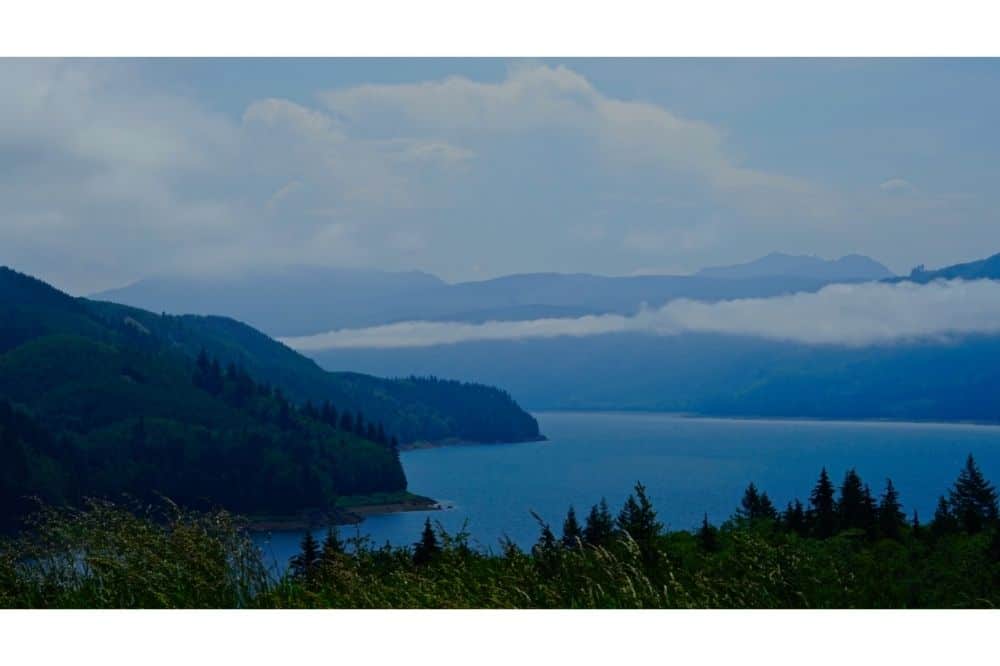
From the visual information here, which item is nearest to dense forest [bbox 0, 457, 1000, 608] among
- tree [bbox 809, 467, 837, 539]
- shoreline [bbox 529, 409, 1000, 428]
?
tree [bbox 809, 467, 837, 539]

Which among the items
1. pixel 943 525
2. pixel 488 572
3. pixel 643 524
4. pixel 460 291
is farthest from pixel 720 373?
pixel 488 572

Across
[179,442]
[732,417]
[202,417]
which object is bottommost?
[179,442]

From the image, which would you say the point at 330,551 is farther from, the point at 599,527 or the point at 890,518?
the point at 890,518

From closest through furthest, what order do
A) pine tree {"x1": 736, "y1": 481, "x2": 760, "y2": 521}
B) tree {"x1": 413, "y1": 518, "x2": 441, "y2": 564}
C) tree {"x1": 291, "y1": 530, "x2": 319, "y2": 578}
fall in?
tree {"x1": 291, "y1": 530, "x2": 319, "y2": 578} → tree {"x1": 413, "y1": 518, "x2": 441, "y2": 564} → pine tree {"x1": 736, "y1": 481, "x2": 760, "y2": 521}

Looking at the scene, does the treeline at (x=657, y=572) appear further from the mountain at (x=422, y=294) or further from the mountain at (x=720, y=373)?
the mountain at (x=422, y=294)

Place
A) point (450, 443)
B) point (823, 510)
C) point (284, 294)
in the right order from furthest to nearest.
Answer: point (450, 443), point (284, 294), point (823, 510)

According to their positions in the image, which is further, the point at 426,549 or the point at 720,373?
the point at 720,373

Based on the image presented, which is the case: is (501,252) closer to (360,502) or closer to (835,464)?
(360,502)

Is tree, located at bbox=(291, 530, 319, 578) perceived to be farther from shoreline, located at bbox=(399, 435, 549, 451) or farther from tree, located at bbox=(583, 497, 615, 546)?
shoreline, located at bbox=(399, 435, 549, 451)
